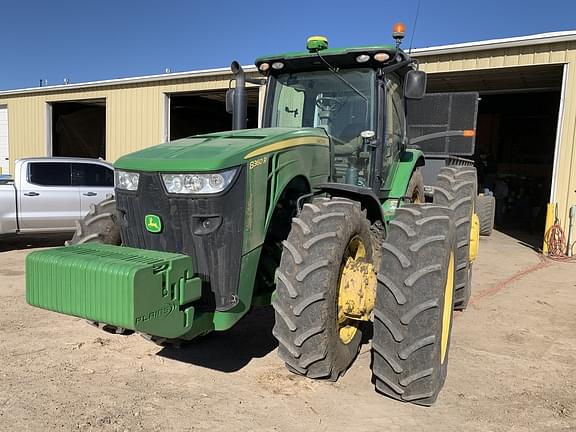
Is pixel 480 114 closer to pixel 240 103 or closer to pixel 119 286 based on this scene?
pixel 240 103

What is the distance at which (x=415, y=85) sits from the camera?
4.29 metres

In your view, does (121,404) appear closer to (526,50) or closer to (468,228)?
(468,228)

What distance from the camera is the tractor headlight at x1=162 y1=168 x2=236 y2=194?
310 centimetres

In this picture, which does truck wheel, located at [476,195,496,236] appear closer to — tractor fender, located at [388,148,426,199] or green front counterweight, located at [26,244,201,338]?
tractor fender, located at [388,148,426,199]

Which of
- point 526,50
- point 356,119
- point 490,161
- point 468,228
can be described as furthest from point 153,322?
point 490,161

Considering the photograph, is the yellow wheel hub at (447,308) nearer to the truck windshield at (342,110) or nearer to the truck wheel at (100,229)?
the truck windshield at (342,110)

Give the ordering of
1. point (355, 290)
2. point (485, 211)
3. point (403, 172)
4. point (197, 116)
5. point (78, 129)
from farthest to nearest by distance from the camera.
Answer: point (197, 116), point (78, 129), point (485, 211), point (403, 172), point (355, 290)

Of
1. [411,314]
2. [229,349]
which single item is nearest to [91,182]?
[229,349]

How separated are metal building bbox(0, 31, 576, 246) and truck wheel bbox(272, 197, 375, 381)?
307 inches

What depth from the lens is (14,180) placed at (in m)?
9.00

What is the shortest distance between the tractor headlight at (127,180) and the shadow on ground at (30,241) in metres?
6.79

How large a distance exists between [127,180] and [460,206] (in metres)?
3.20

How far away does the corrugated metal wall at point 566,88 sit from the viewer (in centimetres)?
937

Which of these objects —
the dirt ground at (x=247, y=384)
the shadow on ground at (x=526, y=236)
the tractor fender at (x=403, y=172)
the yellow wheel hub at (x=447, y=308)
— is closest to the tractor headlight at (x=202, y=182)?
the dirt ground at (x=247, y=384)
